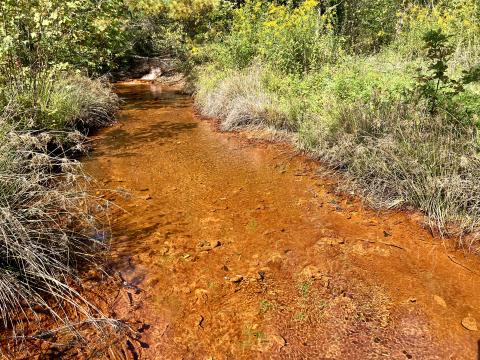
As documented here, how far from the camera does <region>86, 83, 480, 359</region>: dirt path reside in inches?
98.5

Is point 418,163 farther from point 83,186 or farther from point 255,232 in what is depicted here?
point 83,186

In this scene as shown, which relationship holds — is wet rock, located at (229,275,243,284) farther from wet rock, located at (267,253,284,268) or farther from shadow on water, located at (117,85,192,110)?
shadow on water, located at (117,85,192,110)

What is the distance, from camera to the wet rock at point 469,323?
8.32ft

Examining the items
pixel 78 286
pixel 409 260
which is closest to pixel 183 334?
pixel 78 286

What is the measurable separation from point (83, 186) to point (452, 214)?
4.15m

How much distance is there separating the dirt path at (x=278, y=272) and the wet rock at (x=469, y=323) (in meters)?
0.01

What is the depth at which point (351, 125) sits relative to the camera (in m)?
4.94

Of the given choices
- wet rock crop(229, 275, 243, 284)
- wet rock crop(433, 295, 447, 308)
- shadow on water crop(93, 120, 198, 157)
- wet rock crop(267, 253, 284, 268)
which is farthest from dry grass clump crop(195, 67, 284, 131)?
wet rock crop(433, 295, 447, 308)

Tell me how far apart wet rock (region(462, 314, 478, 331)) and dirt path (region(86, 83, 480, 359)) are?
1 cm

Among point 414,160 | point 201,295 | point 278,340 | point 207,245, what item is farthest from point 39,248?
point 414,160

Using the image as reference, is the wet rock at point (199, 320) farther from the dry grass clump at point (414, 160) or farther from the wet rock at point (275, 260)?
the dry grass clump at point (414, 160)

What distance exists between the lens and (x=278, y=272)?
319 centimetres

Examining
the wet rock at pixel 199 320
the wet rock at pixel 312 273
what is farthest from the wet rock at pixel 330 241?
the wet rock at pixel 199 320

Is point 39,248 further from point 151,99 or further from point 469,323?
point 151,99
